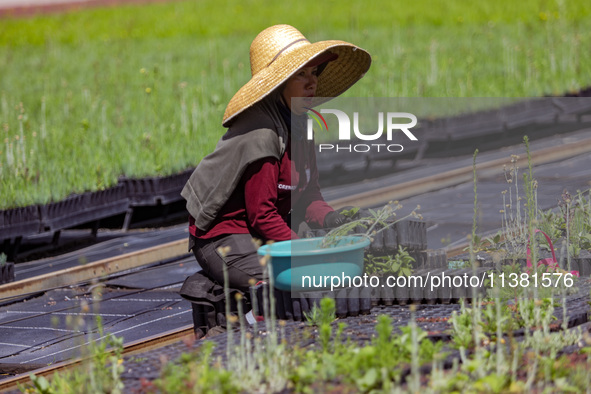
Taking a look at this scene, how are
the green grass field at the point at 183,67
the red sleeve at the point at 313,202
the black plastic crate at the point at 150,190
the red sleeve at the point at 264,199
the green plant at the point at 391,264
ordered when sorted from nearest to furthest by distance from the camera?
1. the red sleeve at the point at 264,199
2. the green plant at the point at 391,264
3. the red sleeve at the point at 313,202
4. the black plastic crate at the point at 150,190
5. the green grass field at the point at 183,67

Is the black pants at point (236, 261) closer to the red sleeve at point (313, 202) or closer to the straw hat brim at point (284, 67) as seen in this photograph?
the red sleeve at point (313, 202)

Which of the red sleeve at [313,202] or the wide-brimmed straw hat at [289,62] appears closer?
the wide-brimmed straw hat at [289,62]

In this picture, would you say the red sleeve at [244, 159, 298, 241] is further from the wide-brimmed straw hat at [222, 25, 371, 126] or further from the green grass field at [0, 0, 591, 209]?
the green grass field at [0, 0, 591, 209]

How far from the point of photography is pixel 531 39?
502 inches

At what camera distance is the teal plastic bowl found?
9.98 ft

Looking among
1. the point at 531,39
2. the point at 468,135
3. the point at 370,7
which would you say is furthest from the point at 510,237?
the point at 370,7

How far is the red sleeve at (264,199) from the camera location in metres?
3.17

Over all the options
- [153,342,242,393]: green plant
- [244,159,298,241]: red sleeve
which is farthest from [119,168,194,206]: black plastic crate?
[153,342,242,393]: green plant

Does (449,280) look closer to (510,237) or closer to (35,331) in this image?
(510,237)

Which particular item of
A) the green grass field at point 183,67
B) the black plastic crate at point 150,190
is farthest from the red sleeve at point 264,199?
the black plastic crate at point 150,190

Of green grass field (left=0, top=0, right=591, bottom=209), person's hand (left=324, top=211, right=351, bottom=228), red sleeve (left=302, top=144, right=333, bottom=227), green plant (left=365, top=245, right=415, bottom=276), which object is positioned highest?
green grass field (left=0, top=0, right=591, bottom=209)

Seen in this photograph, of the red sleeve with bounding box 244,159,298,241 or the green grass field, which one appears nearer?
the red sleeve with bounding box 244,159,298,241

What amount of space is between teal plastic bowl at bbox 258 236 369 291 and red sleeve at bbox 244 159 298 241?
10 centimetres

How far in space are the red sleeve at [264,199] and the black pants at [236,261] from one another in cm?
9
